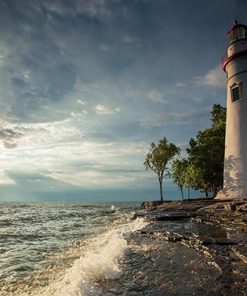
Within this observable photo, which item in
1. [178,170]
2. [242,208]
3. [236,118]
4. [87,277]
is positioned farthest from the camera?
[178,170]

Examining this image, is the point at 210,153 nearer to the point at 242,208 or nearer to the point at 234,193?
the point at 234,193

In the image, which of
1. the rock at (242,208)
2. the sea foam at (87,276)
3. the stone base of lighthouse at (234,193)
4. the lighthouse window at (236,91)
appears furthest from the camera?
the lighthouse window at (236,91)

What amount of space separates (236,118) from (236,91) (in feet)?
8.77

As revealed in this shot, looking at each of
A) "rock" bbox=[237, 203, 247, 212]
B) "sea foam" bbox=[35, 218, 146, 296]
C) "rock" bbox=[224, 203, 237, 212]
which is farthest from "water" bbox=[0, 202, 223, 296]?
"rock" bbox=[224, 203, 237, 212]

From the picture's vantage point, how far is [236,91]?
28203mm

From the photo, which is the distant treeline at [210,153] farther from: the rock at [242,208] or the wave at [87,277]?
the wave at [87,277]

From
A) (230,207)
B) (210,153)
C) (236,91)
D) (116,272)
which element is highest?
(236,91)

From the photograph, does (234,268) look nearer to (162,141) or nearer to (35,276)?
(35,276)

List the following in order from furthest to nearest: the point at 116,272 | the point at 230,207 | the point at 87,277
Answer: the point at 230,207 → the point at 116,272 → the point at 87,277

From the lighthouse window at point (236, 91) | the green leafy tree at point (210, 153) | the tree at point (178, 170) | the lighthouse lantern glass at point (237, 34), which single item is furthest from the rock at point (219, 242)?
the tree at point (178, 170)

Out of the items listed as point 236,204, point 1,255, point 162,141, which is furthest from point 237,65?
point 162,141

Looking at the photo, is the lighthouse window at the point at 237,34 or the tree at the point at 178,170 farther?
the tree at the point at 178,170

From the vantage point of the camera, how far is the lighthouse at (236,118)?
26.6m

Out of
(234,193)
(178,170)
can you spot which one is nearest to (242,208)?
(234,193)
